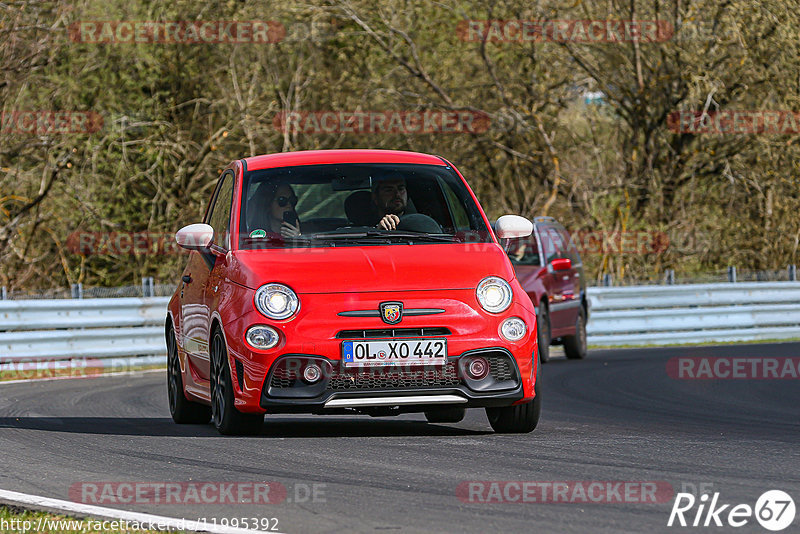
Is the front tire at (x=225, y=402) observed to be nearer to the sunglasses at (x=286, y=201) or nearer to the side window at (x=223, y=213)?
the side window at (x=223, y=213)

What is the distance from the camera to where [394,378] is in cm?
815

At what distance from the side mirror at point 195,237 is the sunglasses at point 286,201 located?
0.48 m

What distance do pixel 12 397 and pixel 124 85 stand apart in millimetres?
14723

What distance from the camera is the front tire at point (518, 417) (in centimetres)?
870

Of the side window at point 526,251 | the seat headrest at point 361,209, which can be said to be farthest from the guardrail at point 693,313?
the seat headrest at point 361,209

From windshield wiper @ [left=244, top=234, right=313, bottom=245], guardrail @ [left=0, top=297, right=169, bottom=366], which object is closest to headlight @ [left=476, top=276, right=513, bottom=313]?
windshield wiper @ [left=244, top=234, right=313, bottom=245]

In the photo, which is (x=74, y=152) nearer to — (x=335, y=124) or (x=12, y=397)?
(x=335, y=124)

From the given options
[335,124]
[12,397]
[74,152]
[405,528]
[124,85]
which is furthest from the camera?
[335,124]

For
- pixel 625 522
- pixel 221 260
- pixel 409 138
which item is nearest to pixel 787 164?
pixel 409 138

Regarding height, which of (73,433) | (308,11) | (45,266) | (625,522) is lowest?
(45,266)

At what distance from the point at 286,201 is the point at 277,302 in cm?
124

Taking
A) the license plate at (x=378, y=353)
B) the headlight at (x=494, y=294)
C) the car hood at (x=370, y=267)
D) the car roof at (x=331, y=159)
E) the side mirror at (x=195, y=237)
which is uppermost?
the car roof at (x=331, y=159)

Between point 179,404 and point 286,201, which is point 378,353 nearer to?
point 286,201

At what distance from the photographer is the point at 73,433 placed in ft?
30.8
